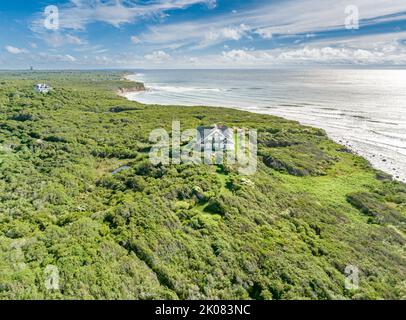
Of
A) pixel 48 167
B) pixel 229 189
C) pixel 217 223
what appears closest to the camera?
pixel 217 223

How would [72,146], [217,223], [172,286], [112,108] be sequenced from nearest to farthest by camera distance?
[172,286]
[217,223]
[72,146]
[112,108]

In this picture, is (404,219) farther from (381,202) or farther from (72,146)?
(72,146)

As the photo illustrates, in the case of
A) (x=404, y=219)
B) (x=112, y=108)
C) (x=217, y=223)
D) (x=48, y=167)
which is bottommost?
(x=404, y=219)

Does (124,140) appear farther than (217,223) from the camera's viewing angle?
Yes

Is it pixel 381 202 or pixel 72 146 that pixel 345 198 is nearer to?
pixel 381 202
